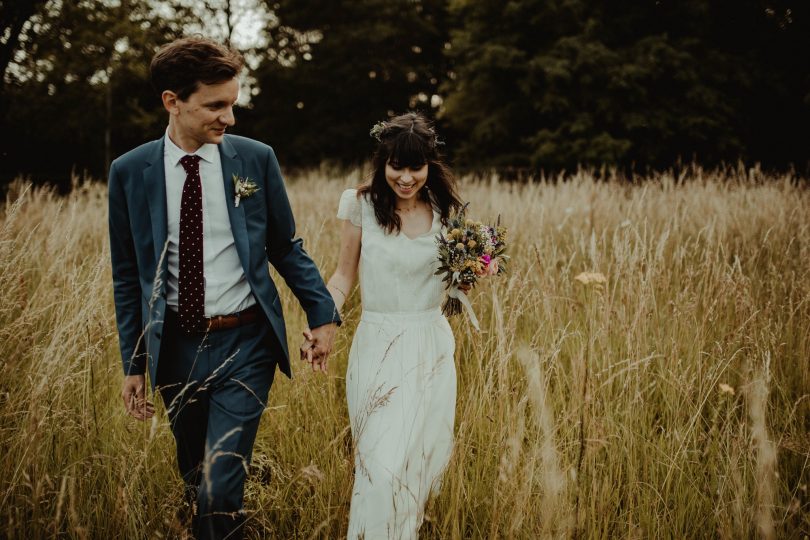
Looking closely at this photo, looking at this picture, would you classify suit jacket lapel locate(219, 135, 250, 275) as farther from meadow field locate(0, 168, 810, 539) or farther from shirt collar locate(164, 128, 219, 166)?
meadow field locate(0, 168, 810, 539)

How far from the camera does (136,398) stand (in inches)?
74.8

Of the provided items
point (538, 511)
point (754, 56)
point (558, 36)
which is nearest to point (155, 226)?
point (538, 511)

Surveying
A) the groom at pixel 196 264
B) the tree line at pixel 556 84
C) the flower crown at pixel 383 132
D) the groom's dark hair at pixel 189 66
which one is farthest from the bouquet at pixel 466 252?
the tree line at pixel 556 84

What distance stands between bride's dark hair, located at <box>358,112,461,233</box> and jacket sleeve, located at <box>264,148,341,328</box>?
0.47 metres

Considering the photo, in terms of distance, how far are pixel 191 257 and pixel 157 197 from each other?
25cm

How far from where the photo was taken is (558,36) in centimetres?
1575

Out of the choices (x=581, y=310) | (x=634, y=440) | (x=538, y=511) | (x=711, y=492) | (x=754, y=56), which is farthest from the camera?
(x=754, y=56)

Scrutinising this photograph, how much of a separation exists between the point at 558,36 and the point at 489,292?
1468 cm

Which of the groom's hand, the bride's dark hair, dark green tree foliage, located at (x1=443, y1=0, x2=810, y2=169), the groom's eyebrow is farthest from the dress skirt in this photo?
dark green tree foliage, located at (x1=443, y1=0, x2=810, y2=169)

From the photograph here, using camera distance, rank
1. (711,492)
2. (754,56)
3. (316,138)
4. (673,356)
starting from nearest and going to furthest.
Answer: (711,492) → (673,356) → (754,56) → (316,138)

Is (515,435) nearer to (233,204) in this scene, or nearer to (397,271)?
(397,271)

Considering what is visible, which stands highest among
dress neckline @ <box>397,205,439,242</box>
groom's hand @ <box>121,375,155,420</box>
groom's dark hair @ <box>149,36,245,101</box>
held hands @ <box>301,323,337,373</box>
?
groom's dark hair @ <box>149,36,245,101</box>

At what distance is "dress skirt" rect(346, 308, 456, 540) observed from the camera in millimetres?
1928

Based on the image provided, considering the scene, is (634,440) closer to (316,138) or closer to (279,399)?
(279,399)
